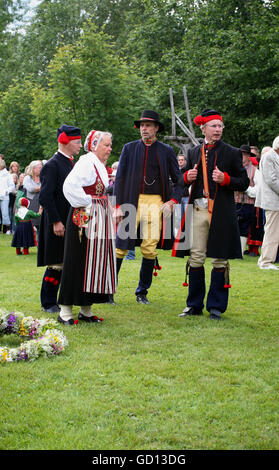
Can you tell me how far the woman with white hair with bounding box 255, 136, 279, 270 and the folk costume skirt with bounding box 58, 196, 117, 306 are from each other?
452 cm

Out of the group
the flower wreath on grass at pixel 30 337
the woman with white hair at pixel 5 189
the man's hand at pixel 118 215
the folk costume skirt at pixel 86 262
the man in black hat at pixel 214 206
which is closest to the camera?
the flower wreath on grass at pixel 30 337

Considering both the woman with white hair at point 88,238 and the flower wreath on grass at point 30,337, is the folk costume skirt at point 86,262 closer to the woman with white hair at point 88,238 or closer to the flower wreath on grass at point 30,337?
the woman with white hair at point 88,238

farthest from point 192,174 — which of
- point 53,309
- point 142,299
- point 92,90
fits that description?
point 92,90

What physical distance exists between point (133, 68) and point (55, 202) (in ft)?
40.2

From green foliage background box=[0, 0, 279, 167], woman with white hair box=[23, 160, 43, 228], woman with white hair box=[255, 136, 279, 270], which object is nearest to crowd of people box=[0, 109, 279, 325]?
woman with white hair box=[255, 136, 279, 270]

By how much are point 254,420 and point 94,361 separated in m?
1.60

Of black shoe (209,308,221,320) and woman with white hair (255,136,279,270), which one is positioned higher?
woman with white hair (255,136,279,270)

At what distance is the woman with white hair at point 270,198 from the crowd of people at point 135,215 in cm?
305

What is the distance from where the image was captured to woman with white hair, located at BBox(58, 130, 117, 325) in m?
5.96

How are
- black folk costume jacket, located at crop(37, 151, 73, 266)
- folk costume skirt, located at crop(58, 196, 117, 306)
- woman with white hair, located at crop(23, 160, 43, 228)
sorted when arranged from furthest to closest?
woman with white hair, located at crop(23, 160, 43, 228) < black folk costume jacket, located at crop(37, 151, 73, 266) < folk costume skirt, located at crop(58, 196, 117, 306)

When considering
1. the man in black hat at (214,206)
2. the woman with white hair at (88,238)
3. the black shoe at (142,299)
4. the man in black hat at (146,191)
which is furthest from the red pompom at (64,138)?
the black shoe at (142,299)

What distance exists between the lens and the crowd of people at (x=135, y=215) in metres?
6.06

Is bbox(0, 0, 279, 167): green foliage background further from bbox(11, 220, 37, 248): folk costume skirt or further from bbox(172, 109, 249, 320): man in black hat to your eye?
bbox(172, 109, 249, 320): man in black hat
